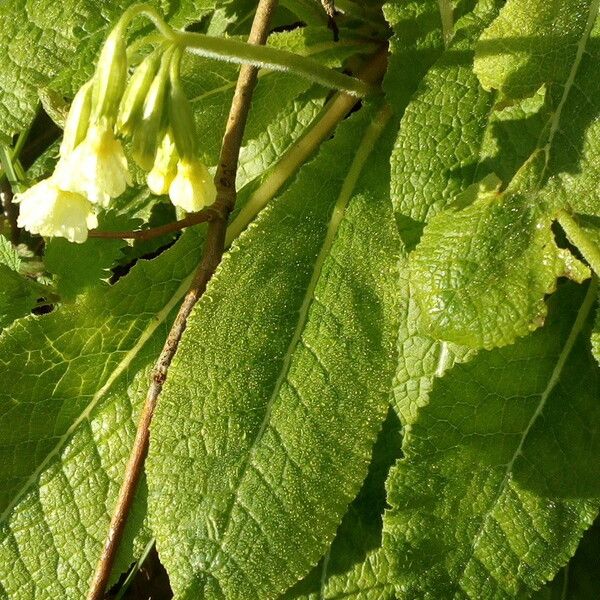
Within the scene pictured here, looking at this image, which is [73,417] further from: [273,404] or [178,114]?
[178,114]

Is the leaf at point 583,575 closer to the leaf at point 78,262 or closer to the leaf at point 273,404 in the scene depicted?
the leaf at point 273,404

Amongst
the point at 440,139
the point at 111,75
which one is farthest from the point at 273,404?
the point at 111,75

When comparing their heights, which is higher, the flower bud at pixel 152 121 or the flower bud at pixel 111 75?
the flower bud at pixel 111 75

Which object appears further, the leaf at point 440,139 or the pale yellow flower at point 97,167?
the leaf at point 440,139

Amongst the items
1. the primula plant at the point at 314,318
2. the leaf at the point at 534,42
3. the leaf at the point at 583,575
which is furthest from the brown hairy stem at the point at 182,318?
the leaf at the point at 583,575

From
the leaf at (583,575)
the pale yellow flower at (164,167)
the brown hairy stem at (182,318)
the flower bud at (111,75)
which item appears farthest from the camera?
the leaf at (583,575)

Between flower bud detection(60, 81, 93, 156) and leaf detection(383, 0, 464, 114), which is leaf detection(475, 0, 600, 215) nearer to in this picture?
leaf detection(383, 0, 464, 114)

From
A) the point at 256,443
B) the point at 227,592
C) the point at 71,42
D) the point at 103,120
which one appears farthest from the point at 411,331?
the point at 71,42
